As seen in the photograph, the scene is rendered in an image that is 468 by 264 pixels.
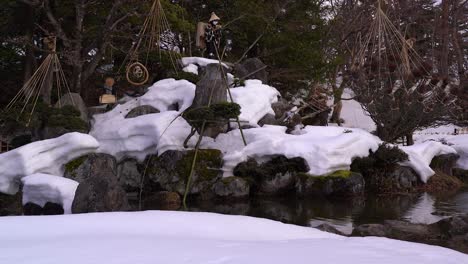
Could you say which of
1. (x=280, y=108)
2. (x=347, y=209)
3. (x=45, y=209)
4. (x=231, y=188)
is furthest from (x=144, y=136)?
(x=347, y=209)

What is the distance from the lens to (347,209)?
351 inches

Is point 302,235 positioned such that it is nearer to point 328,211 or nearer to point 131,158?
point 328,211

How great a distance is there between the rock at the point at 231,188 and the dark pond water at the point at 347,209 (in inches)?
14.1

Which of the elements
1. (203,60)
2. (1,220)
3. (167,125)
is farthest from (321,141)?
(1,220)

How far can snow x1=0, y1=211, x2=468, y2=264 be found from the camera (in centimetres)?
293

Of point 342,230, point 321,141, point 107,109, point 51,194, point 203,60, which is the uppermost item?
point 203,60

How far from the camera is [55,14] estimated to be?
44.0ft

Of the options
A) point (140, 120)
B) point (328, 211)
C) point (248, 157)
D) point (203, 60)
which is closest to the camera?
point (328, 211)

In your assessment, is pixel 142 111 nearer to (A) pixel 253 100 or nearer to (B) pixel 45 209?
(A) pixel 253 100

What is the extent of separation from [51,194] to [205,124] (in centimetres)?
476

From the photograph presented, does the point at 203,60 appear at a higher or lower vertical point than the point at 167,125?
higher

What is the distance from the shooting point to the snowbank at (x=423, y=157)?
12023 mm

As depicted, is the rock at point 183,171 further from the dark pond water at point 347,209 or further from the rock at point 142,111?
the rock at point 142,111

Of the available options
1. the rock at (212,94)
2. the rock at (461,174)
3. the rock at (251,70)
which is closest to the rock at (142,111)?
the rock at (212,94)
